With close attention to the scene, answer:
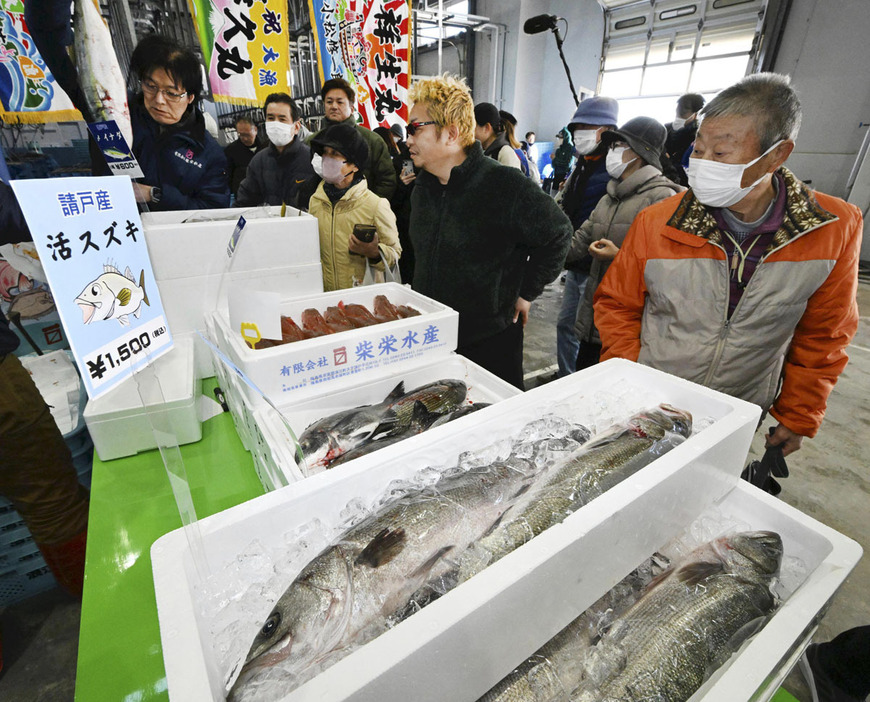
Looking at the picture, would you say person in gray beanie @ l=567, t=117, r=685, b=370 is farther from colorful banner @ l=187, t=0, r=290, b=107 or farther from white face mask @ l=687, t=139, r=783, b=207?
colorful banner @ l=187, t=0, r=290, b=107

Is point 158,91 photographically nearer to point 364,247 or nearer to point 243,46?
point 364,247

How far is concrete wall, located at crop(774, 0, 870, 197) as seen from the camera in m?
7.52

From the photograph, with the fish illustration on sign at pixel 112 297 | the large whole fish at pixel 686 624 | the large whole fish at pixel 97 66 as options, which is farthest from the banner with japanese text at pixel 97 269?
the large whole fish at pixel 686 624

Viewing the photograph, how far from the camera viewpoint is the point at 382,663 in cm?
59

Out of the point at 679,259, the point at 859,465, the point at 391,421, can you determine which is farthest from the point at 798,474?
the point at 391,421

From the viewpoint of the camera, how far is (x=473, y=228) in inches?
90.8

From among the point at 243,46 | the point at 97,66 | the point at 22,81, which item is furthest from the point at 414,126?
the point at 22,81

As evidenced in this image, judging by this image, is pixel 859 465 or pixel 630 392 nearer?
pixel 630 392

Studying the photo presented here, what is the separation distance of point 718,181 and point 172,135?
3.29 m

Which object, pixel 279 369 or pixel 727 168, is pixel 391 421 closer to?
pixel 279 369

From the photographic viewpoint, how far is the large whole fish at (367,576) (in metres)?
0.72

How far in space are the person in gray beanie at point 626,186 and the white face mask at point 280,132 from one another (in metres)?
2.80

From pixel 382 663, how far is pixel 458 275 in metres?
2.04

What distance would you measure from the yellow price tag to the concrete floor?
92cm
